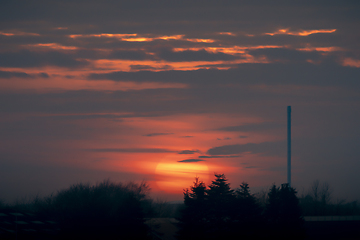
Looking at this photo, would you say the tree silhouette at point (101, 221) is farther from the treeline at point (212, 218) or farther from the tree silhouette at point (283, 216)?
the tree silhouette at point (283, 216)

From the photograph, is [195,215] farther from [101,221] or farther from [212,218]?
[101,221]

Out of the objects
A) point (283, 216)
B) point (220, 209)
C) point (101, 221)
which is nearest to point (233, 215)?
point (220, 209)

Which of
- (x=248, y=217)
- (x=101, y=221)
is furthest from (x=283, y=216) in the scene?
(x=101, y=221)

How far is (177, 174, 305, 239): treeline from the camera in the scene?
1791 inches

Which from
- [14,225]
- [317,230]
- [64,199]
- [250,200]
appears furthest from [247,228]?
[64,199]

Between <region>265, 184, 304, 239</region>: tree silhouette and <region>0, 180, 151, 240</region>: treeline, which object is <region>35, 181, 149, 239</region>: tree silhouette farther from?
<region>265, 184, 304, 239</region>: tree silhouette

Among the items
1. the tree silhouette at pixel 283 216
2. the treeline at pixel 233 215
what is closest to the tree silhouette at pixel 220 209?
the treeline at pixel 233 215

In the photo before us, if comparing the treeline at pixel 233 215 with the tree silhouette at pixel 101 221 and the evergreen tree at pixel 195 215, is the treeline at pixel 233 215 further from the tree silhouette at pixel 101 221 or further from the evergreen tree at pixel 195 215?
the tree silhouette at pixel 101 221

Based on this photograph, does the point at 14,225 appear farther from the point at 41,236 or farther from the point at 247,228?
the point at 247,228

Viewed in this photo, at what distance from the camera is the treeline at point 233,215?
45500mm

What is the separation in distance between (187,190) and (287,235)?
12159mm

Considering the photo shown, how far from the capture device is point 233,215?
1822 inches

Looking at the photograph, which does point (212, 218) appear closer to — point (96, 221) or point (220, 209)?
point (220, 209)

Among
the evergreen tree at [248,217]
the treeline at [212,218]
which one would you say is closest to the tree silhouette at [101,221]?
the treeline at [212,218]
